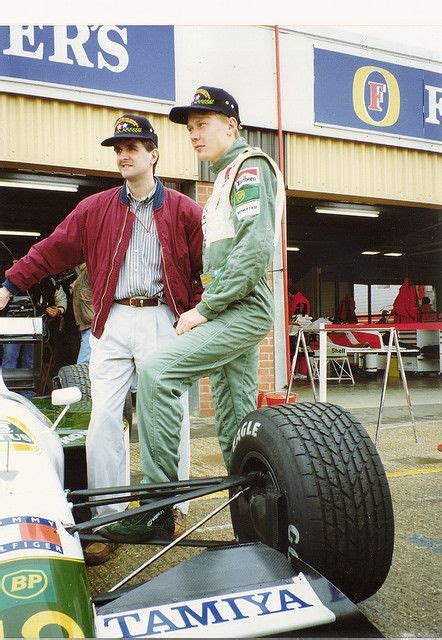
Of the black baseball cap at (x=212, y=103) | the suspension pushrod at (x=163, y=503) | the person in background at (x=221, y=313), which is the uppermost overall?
the black baseball cap at (x=212, y=103)

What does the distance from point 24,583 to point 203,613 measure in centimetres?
42

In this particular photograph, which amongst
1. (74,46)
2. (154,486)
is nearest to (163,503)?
(154,486)

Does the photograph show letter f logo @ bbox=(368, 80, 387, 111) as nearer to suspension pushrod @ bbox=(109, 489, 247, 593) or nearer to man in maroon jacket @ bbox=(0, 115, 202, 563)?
man in maroon jacket @ bbox=(0, 115, 202, 563)

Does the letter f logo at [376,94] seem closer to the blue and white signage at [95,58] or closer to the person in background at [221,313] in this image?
the blue and white signage at [95,58]

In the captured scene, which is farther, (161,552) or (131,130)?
(131,130)

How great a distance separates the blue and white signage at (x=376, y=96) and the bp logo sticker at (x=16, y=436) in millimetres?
5777

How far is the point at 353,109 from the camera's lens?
6.82 meters

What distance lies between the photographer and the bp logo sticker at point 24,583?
1.12 meters

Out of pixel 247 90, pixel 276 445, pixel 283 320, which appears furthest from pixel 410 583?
pixel 247 90

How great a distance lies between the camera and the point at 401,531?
9.07ft

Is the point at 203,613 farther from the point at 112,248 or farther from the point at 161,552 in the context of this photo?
the point at 112,248

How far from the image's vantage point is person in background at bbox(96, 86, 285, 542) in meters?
2.02

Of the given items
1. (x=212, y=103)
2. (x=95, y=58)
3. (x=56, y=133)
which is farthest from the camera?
(x=56, y=133)

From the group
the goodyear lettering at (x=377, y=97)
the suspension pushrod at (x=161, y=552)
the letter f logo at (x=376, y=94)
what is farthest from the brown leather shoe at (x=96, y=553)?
the letter f logo at (x=376, y=94)
